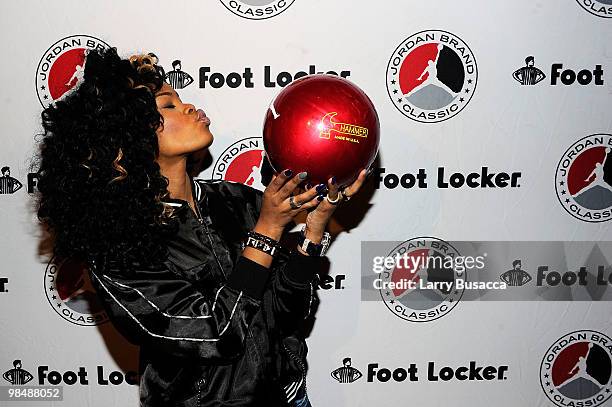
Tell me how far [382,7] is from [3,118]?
3.70ft

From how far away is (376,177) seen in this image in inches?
74.5

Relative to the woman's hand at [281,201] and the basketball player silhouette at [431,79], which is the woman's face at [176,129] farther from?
the basketball player silhouette at [431,79]

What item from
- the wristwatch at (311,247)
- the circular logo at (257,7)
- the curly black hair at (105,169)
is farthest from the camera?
the circular logo at (257,7)

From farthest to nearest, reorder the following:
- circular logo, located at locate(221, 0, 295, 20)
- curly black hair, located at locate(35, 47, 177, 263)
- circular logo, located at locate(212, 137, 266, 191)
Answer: circular logo, located at locate(212, 137, 266, 191) < circular logo, located at locate(221, 0, 295, 20) < curly black hair, located at locate(35, 47, 177, 263)

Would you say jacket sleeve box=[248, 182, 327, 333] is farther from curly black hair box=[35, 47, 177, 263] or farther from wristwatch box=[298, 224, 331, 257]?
curly black hair box=[35, 47, 177, 263]

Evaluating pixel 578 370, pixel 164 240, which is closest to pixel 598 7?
pixel 578 370

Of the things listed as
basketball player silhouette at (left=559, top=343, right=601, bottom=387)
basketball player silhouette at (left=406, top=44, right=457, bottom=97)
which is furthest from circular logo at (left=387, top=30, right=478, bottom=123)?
basketball player silhouette at (left=559, top=343, right=601, bottom=387)

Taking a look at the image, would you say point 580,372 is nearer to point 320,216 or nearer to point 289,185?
point 320,216

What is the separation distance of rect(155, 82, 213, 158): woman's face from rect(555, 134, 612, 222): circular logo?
3.75ft

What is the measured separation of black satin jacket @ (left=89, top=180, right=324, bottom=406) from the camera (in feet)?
4.14

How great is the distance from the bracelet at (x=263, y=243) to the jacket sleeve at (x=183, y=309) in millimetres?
35

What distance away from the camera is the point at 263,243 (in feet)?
4.25

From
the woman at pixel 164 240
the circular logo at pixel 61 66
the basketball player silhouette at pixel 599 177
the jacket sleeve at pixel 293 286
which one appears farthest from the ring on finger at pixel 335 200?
the basketball player silhouette at pixel 599 177

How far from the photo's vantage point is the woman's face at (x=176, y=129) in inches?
52.1
